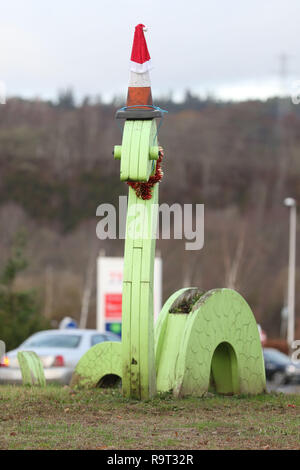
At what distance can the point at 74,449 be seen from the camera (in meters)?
6.16

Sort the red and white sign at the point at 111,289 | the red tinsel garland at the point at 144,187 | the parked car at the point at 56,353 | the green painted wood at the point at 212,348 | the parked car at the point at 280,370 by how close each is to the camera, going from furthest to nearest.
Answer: the parked car at the point at 280,370 < the red and white sign at the point at 111,289 < the parked car at the point at 56,353 < the green painted wood at the point at 212,348 < the red tinsel garland at the point at 144,187

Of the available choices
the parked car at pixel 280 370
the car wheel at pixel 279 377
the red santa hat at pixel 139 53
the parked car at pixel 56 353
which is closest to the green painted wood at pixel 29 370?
the parked car at pixel 56 353

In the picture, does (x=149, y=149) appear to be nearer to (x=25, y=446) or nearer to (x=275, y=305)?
(x=25, y=446)

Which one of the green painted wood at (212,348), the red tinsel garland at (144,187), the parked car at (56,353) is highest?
the red tinsel garland at (144,187)

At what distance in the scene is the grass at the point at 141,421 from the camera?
6.46 meters

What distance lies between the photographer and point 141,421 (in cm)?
767

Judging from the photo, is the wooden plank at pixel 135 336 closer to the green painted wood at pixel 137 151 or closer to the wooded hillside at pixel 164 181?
the green painted wood at pixel 137 151

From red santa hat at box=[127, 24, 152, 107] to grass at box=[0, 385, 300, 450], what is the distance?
3.26 m

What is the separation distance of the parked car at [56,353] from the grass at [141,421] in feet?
12.5

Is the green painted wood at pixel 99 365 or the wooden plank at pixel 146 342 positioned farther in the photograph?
the green painted wood at pixel 99 365

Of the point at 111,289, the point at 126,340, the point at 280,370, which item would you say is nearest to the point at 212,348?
the point at 126,340

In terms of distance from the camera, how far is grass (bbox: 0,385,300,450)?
646cm

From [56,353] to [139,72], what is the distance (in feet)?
20.8

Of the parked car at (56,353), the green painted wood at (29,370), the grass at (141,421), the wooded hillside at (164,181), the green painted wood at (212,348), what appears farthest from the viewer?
the wooded hillside at (164,181)
